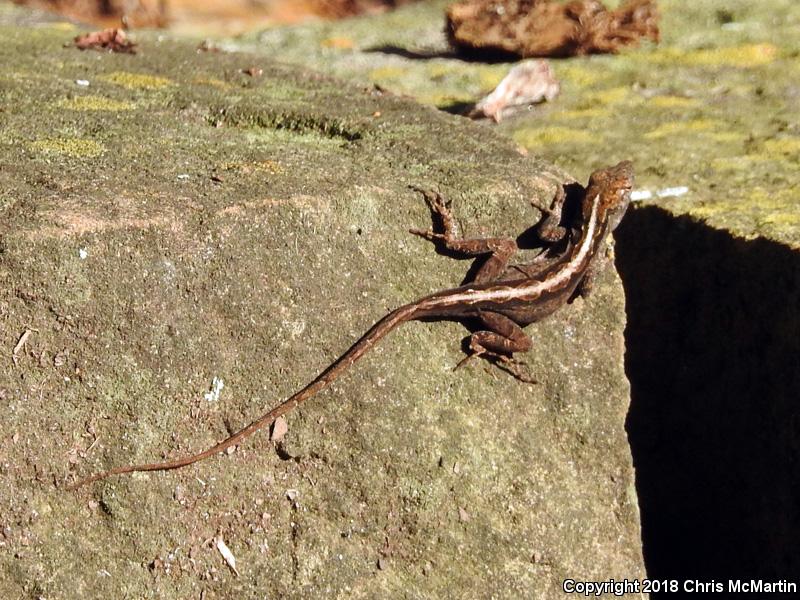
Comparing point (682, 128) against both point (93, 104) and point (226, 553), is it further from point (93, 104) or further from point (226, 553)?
point (226, 553)

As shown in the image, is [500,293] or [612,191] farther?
[612,191]

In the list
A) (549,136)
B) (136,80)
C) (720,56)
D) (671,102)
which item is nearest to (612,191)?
(549,136)

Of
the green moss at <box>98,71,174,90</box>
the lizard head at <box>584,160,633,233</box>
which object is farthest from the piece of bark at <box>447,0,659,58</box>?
the green moss at <box>98,71,174,90</box>

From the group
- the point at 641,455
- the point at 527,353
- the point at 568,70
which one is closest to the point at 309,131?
the point at 527,353

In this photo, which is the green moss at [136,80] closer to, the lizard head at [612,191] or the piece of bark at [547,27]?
the lizard head at [612,191]

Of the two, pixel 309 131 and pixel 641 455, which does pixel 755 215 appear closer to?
pixel 641 455

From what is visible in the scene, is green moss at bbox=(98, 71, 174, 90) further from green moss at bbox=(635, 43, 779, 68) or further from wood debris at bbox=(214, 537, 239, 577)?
green moss at bbox=(635, 43, 779, 68)
